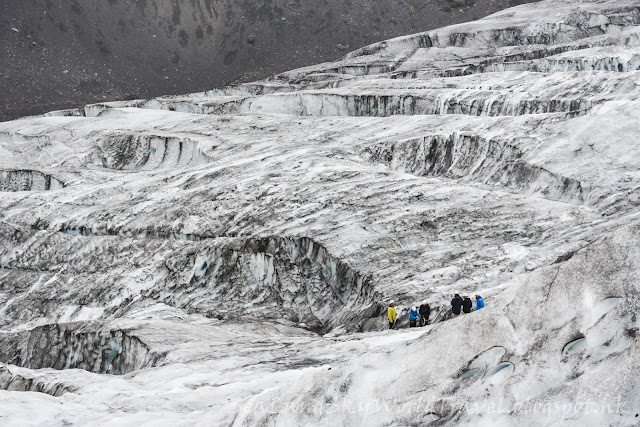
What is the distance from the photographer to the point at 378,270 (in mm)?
20062

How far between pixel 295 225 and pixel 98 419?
13.0 meters

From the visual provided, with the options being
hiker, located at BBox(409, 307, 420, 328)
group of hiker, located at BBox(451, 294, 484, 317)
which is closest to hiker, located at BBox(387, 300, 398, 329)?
hiker, located at BBox(409, 307, 420, 328)

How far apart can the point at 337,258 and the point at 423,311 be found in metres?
5.10

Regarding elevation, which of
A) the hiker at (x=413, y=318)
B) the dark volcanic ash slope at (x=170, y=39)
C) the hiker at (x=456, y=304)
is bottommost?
the hiker at (x=413, y=318)

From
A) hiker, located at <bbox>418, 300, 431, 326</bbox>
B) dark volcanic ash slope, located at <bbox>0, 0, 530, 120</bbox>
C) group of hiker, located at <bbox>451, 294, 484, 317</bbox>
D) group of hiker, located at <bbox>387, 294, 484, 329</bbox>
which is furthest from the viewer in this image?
dark volcanic ash slope, located at <bbox>0, 0, 530, 120</bbox>

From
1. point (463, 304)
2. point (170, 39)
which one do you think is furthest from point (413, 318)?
point (170, 39)

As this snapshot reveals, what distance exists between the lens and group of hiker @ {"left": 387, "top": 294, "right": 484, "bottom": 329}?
15.7m

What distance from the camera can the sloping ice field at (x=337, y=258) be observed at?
29.2ft

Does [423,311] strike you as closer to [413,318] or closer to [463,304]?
[413,318]

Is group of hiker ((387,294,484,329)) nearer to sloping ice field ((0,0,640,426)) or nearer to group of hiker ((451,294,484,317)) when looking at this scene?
group of hiker ((451,294,484,317))

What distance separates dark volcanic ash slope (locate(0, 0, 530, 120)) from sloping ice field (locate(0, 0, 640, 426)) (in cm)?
3838

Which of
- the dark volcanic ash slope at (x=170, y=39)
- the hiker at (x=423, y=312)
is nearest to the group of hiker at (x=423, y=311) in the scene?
the hiker at (x=423, y=312)

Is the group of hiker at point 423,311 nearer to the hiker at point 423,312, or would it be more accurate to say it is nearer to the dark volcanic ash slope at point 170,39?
the hiker at point 423,312

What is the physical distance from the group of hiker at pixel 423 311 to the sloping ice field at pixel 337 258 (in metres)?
0.48
